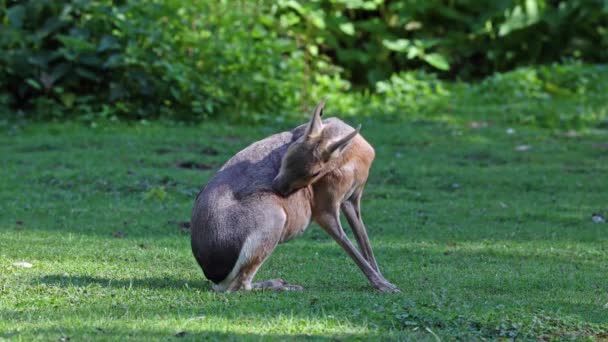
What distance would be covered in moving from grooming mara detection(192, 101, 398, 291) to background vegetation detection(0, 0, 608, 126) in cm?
694

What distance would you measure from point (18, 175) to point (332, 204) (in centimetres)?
537

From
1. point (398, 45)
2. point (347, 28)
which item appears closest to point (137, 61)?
point (347, 28)

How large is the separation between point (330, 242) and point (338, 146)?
2.46 meters

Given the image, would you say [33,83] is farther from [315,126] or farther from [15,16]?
[315,126]

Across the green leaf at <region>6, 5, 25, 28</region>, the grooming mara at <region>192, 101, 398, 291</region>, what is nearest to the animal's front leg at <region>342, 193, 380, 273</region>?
the grooming mara at <region>192, 101, 398, 291</region>

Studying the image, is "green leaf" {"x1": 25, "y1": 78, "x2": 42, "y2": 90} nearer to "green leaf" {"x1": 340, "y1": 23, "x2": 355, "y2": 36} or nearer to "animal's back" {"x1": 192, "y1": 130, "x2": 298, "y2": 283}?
"green leaf" {"x1": 340, "y1": 23, "x2": 355, "y2": 36}

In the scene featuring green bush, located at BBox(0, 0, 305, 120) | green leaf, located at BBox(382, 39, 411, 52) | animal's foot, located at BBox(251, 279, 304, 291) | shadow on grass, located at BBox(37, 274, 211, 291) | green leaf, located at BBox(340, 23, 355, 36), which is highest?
animal's foot, located at BBox(251, 279, 304, 291)

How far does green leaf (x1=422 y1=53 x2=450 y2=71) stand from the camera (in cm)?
1563

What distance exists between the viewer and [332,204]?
21.2ft

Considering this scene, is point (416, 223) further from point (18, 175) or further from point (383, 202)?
point (18, 175)

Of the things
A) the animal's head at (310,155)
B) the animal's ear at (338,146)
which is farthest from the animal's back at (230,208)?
the animal's ear at (338,146)

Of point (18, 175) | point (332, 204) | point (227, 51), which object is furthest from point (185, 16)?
point (332, 204)

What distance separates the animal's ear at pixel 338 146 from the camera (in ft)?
20.1

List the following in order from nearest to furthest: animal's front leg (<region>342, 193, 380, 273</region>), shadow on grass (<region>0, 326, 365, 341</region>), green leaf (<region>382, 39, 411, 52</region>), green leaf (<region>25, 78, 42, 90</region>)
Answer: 1. shadow on grass (<region>0, 326, 365, 341</region>)
2. animal's front leg (<region>342, 193, 380, 273</region>)
3. green leaf (<region>25, 78, 42, 90</region>)
4. green leaf (<region>382, 39, 411, 52</region>)
